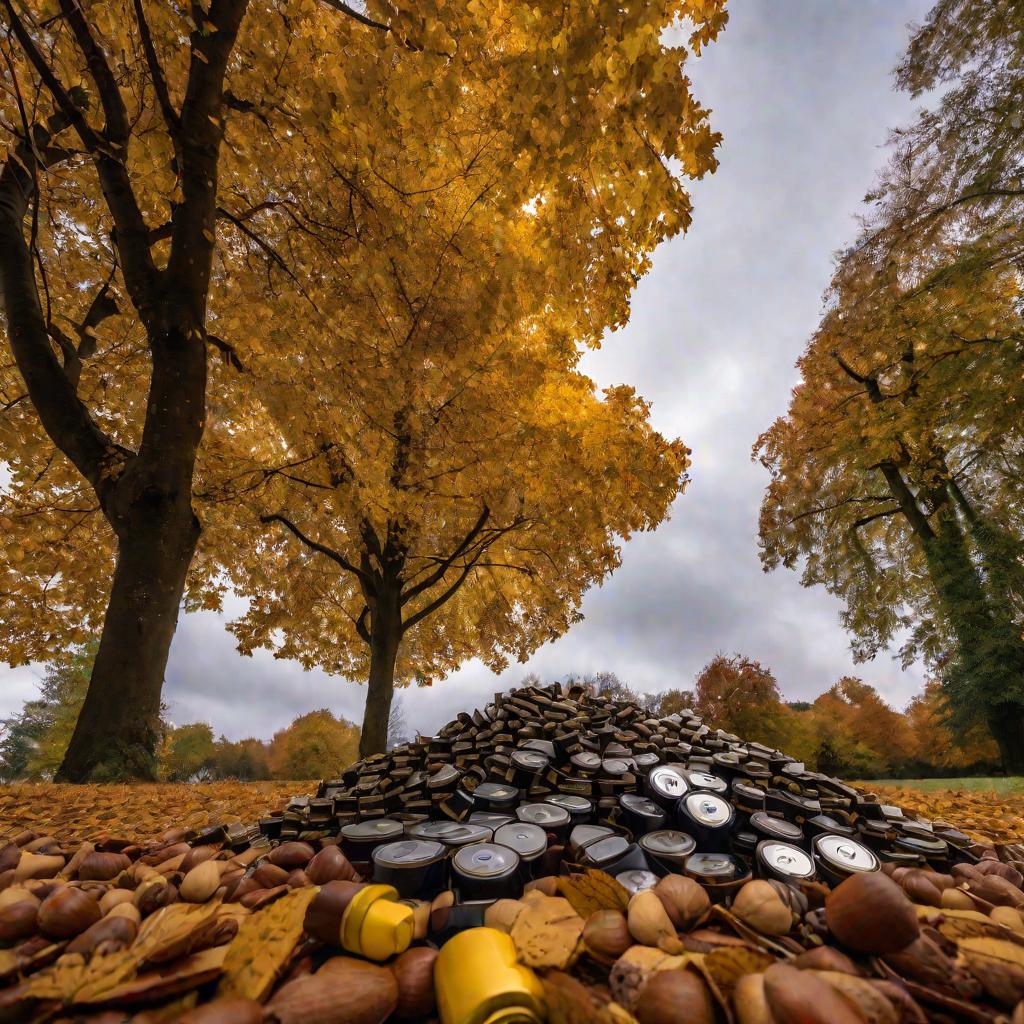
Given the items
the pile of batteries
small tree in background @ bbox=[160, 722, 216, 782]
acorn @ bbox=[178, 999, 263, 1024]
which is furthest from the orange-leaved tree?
small tree in background @ bbox=[160, 722, 216, 782]

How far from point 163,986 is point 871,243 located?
666 inches

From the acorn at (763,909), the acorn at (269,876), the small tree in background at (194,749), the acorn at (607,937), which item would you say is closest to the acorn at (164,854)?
the acorn at (269,876)

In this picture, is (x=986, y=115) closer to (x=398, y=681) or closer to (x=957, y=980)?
(x=957, y=980)

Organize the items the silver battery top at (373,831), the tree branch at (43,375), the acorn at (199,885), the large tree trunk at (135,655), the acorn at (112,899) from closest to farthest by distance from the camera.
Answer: the acorn at (112,899), the acorn at (199,885), the silver battery top at (373,831), the large tree trunk at (135,655), the tree branch at (43,375)

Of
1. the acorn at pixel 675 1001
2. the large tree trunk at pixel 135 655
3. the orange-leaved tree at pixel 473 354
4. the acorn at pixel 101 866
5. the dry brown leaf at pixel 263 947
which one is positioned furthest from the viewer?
the large tree trunk at pixel 135 655

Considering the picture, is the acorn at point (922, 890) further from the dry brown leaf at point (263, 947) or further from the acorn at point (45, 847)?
the acorn at point (45, 847)

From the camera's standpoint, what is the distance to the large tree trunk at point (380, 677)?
8844mm

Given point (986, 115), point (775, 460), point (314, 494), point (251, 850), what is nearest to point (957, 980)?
point (251, 850)

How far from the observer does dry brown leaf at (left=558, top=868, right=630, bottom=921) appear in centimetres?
177

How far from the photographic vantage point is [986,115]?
33.8 feet

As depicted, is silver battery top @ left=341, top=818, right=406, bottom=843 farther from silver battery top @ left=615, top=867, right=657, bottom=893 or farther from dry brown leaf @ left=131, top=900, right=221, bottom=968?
silver battery top @ left=615, top=867, right=657, bottom=893

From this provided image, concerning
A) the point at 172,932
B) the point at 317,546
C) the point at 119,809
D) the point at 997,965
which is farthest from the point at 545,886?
the point at 317,546

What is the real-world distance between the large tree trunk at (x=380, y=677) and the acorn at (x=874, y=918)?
26.8 feet

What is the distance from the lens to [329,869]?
6.73 feet
